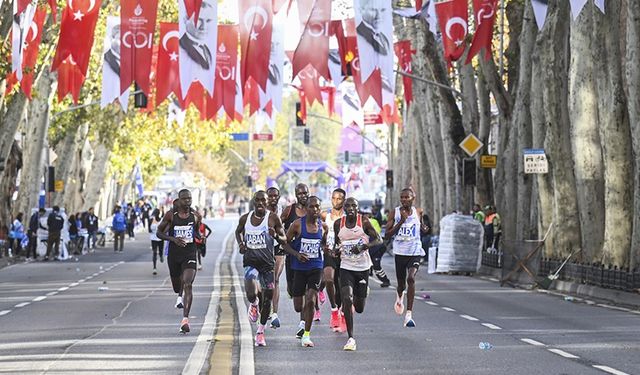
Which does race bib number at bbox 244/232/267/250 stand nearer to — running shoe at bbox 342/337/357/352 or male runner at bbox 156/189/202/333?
male runner at bbox 156/189/202/333

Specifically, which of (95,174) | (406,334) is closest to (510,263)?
(406,334)

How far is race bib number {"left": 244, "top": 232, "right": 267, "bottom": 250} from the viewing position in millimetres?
17578

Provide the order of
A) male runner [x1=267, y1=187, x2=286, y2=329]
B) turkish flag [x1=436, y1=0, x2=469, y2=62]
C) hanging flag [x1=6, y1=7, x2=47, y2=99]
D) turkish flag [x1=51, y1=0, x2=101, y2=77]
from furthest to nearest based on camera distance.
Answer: hanging flag [x1=6, y1=7, x2=47, y2=99] → turkish flag [x1=436, y1=0, x2=469, y2=62] → turkish flag [x1=51, y1=0, x2=101, y2=77] → male runner [x1=267, y1=187, x2=286, y2=329]

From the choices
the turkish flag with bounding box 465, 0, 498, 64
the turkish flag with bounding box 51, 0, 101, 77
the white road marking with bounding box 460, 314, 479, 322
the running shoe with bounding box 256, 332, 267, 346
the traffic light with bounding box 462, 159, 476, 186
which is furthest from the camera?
the traffic light with bounding box 462, 159, 476, 186

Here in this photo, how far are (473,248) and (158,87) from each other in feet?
31.2

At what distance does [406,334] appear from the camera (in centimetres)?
1870

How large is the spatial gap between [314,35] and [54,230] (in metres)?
15.1

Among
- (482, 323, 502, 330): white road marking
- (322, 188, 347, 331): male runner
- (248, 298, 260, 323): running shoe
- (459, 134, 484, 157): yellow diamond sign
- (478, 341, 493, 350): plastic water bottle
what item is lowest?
(482, 323, 502, 330): white road marking

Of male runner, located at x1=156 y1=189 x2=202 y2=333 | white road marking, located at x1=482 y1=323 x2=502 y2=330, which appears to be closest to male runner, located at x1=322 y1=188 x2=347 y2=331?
male runner, located at x1=156 y1=189 x2=202 y2=333

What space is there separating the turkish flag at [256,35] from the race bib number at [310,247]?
57.9 feet

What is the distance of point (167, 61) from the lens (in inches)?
1551

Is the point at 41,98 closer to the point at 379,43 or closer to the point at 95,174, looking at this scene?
the point at 379,43

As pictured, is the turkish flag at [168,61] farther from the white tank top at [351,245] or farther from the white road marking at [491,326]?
the white tank top at [351,245]

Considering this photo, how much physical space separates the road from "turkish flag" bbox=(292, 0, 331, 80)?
6884mm
